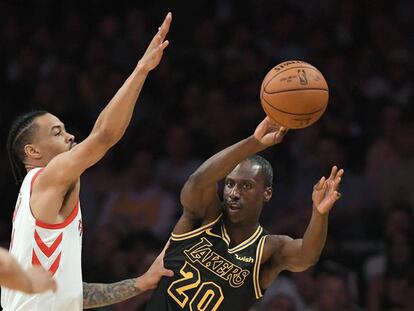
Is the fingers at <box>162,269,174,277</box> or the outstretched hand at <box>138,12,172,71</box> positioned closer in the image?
the outstretched hand at <box>138,12,172,71</box>

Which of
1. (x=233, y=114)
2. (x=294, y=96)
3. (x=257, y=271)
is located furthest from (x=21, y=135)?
(x=233, y=114)

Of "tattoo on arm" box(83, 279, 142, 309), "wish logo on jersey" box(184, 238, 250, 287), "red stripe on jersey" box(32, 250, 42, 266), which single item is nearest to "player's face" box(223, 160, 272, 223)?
"wish logo on jersey" box(184, 238, 250, 287)

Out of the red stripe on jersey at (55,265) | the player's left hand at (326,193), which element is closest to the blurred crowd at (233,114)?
the player's left hand at (326,193)

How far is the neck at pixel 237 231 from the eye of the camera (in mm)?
5750

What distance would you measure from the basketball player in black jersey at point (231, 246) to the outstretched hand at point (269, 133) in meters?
0.40

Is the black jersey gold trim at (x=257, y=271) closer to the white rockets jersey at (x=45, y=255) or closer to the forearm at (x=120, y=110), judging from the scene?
the white rockets jersey at (x=45, y=255)

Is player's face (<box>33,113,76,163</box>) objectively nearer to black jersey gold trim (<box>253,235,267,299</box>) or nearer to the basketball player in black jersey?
the basketball player in black jersey

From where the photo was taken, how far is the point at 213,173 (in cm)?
528

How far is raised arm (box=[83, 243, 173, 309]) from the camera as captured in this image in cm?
562

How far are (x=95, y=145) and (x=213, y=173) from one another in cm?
82

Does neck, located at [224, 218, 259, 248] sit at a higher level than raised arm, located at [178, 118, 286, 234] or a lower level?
lower

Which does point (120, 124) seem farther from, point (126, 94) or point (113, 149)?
point (113, 149)

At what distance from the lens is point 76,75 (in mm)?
10453

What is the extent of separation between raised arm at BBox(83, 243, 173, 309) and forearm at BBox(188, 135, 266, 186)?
0.68 meters
